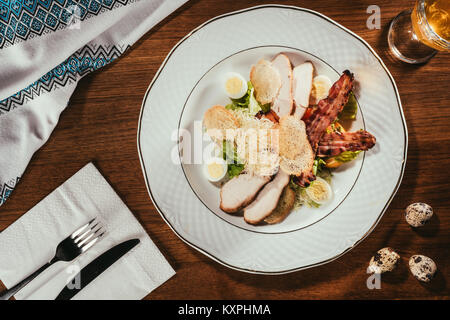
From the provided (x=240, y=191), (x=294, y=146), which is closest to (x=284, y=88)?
(x=294, y=146)

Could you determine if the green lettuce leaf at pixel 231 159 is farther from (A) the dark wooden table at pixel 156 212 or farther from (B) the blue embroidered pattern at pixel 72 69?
(B) the blue embroidered pattern at pixel 72 69

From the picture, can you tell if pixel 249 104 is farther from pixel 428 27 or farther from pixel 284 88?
pixel 428 27

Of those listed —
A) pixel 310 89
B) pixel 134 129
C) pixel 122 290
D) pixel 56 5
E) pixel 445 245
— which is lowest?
pixel 445 245

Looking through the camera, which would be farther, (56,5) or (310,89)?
(310,89)

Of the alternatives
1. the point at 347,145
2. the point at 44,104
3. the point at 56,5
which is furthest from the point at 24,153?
the point at 347,145

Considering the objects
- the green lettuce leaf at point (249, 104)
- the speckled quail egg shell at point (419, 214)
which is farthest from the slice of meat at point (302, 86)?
the speckled quail egg shell at point (419, 214)

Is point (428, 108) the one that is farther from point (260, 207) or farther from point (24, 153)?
point (24, 153)
